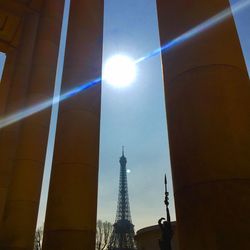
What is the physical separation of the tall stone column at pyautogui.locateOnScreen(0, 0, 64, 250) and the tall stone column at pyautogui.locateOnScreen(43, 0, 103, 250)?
97.5 feet

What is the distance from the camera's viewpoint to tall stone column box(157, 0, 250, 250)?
20.2m

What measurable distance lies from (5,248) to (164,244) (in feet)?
123

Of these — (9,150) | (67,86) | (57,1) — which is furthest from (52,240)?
(57,1)

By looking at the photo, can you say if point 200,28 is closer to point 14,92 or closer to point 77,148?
point 77,148

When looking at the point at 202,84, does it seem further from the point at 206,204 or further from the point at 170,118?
the point at 206,204

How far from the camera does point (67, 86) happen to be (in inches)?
2144

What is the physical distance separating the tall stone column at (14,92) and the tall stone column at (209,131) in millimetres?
77934

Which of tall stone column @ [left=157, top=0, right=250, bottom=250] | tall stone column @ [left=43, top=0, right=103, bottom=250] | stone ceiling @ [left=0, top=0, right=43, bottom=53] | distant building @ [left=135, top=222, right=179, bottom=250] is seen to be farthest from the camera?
distant building @ [left=135, top=222, right=179, bottom=250]

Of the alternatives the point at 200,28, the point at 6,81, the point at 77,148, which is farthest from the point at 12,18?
the point at 200,28

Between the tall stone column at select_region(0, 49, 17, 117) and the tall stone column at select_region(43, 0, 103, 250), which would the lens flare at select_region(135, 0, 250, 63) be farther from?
the tall stone column at select_region(0, 49, 17, 117)

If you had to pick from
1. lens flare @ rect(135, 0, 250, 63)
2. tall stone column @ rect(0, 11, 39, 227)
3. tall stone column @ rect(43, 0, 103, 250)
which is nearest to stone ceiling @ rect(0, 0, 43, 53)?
tall stone column @ rect(0, 11, 39, 227)

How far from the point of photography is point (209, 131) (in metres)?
22.8

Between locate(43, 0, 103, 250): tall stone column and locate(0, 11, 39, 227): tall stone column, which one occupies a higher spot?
locate(0, 11, 39, 227): tall stone column

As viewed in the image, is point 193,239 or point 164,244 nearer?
point 193,239
